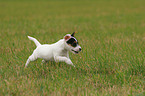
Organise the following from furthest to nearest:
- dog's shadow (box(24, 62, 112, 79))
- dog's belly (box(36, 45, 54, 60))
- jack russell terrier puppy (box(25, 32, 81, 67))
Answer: dog's belly (box(36, 45, 54, 60)), jack russell terrier puppy (box(25, 32, 81, 67)), dog's shadow (box(24, 62, 112, 79))

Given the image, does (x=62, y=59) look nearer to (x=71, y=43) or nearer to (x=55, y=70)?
(x=55, y=70)

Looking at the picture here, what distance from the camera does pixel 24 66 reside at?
17.2 feet

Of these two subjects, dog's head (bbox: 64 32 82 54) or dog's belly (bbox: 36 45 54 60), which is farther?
dog's belly (bbox: 36 45 54 60)

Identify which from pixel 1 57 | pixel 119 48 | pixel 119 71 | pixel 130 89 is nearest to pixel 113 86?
pixel 130 89

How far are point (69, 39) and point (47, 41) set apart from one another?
9.96 ft

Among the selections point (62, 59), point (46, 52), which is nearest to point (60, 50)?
point (62, 59)

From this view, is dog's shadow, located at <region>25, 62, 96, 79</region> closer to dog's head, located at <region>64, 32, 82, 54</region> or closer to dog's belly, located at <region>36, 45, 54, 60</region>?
dog's belly, located at <region>36, 45, 54, 60</region>

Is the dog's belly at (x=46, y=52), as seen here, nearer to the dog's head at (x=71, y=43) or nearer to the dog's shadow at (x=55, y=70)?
the dog's shadow at (x=55, y=70)

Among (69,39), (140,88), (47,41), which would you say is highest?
(69,39)

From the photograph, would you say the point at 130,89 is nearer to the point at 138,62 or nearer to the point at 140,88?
the point at 140,88

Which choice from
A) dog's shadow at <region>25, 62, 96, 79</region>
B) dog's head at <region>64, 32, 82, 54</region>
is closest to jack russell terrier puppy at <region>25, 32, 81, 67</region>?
dog's head at <region>64, 32, 82, 54</region>

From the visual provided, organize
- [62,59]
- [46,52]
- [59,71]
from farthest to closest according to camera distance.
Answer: [46,52] → [62,59] → [59,71]

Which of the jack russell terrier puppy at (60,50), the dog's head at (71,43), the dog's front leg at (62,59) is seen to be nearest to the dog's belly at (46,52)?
the jack russell terrier puppy at (60,50)

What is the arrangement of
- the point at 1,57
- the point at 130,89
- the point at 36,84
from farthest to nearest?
1. the point at 1,57
2. the point at 36,84
3. the point at 130,89
